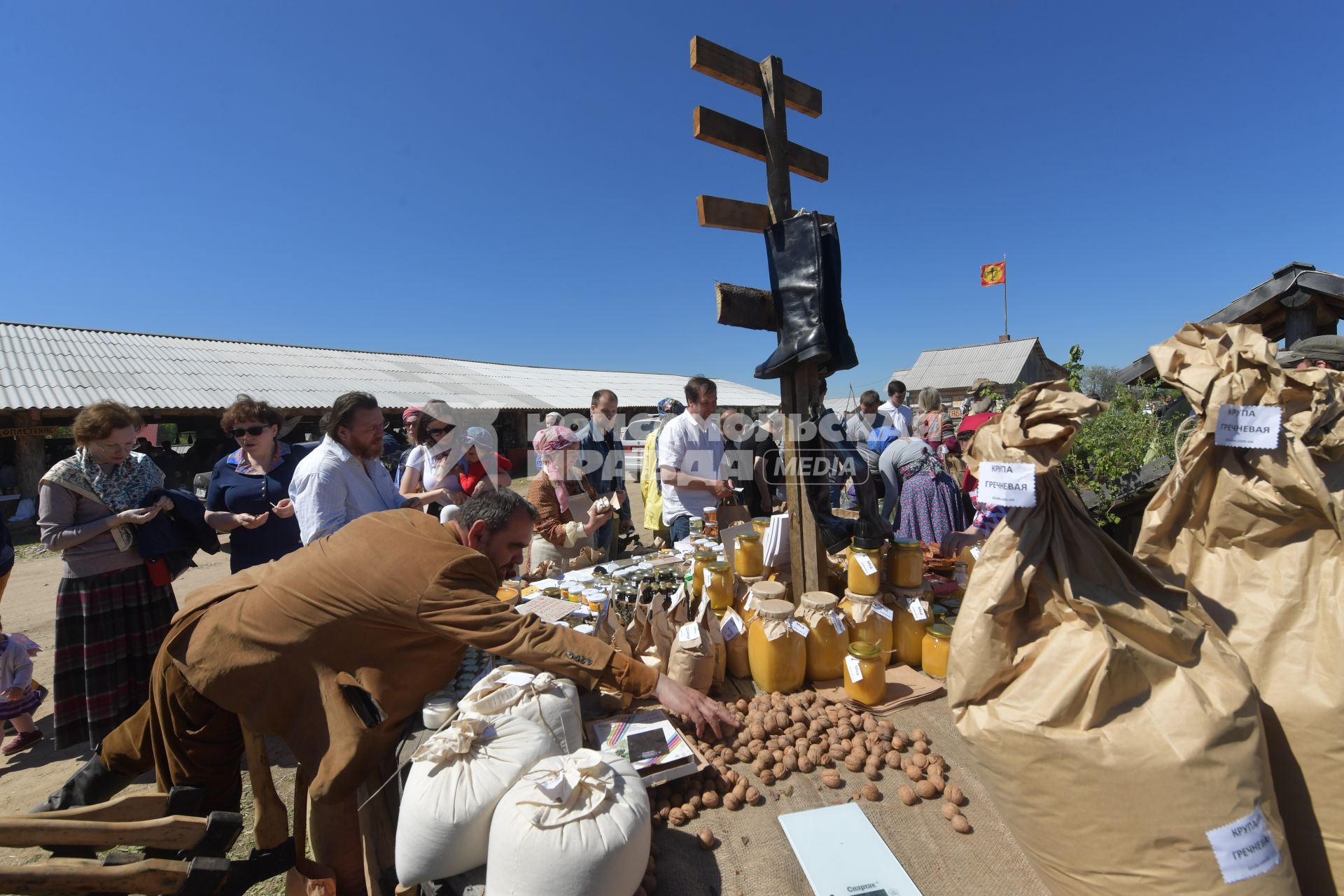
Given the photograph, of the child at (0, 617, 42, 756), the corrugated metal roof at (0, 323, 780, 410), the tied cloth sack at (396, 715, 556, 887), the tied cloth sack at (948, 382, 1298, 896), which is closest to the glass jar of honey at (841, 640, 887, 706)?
the tied cloth sack at (948, 382, 1298, 896)

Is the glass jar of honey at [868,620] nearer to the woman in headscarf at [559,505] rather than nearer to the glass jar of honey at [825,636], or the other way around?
the glass jar of honey at [825,636]

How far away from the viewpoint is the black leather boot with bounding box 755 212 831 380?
95.8 inches

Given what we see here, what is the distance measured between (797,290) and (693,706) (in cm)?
180

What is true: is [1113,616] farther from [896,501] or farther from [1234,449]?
[896,501]

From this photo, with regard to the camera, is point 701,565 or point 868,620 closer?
point 868,620

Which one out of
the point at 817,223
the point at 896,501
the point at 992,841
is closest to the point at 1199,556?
the point at 992,841

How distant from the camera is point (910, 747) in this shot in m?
Result: 1.95

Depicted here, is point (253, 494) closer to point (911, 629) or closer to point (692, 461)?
point (692, 461)

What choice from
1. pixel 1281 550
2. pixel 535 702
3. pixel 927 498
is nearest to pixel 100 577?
pixel 535 702

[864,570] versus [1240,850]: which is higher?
[864,570]

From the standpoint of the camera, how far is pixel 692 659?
2.11 meters

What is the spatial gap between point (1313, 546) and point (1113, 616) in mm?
658

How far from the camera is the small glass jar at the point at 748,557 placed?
278 cm

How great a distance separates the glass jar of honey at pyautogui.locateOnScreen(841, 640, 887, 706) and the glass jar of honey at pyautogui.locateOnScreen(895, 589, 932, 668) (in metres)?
0.34
